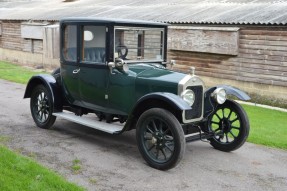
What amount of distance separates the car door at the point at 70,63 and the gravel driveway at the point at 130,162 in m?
0.75

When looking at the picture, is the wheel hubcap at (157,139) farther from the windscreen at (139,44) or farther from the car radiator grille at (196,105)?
the windscreen at (139,44)

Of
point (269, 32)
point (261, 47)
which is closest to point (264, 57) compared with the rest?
point (261, 47)

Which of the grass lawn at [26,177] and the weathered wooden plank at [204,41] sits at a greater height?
the weathered wooden plank at [204,41]

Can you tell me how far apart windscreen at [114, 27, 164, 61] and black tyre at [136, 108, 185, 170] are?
4.44 ft

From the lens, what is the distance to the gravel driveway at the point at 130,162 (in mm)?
5117

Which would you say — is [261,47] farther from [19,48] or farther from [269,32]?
[19,48]

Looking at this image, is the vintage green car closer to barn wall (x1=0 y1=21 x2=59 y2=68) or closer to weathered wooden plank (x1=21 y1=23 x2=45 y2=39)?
barn wall (x1=0 y1=21 x2=59 y2=68)

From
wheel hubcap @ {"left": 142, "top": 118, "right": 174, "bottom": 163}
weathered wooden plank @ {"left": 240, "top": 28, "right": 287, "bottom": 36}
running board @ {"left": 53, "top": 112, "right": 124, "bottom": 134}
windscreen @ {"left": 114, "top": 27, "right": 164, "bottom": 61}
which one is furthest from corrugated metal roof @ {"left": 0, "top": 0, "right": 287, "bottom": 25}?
wheel hubcap @ {"left": 142, "top": 118, "right": 174, "bottom": 163}

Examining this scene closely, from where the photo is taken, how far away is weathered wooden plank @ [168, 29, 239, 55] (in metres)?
13.6

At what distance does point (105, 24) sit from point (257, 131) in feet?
12.7

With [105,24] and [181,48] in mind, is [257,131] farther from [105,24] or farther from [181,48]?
[181,48]

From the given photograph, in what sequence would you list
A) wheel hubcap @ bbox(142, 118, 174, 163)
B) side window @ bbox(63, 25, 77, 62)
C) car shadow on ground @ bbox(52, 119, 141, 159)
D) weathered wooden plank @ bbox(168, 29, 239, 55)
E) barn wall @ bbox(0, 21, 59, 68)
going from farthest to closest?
1. barn wall @ bbox(0, 21, 59, 68)
2. weathered wooden plank @ bbox(168, 29, 239, 55)
3. side window @ bbox(63, 25, 77, 62)
4. car shadow on ground @ bbox(52, 119, 141, 159)
5. wheel hubcap @ bbox(142, 118, 174, 163)

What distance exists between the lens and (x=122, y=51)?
6.62 meters

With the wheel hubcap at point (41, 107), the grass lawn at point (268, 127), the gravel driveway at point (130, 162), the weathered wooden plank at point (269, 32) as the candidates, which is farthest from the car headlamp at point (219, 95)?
the weathered wooden plank at point (269, 32)
